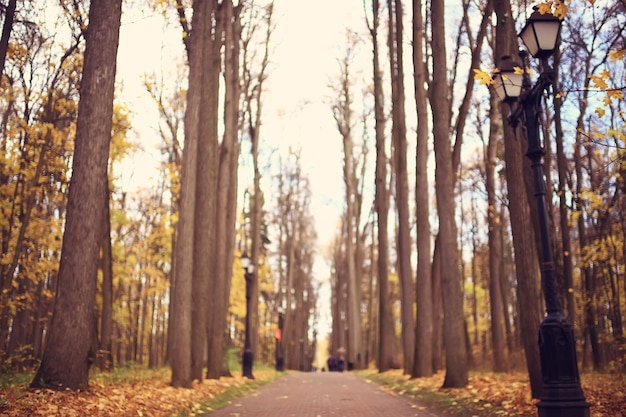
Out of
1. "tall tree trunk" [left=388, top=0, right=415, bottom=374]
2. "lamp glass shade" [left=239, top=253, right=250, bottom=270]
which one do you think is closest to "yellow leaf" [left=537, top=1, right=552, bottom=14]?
"tall tree trunk" [left=388, top=0, right=415, bottom=374]

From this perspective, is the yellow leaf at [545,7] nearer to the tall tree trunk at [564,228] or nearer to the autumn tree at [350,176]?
the tall tree trunk at [564,228]

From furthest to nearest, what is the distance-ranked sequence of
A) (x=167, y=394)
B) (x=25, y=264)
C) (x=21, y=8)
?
1. (x=25, y=264)
2. (x=21, y=8)
3. (x=167, y=394)

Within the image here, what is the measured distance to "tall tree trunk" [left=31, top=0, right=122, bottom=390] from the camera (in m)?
8.34

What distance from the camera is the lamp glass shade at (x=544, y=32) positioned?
6.81 meters

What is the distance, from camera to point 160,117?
25312mm

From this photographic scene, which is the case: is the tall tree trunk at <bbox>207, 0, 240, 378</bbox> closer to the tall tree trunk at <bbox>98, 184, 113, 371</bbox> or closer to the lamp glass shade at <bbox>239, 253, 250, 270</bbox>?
the lamp glass shade at <bbox>239, 253, 250, 270</bbox>

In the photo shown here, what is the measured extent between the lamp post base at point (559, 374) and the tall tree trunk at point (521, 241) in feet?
8.94

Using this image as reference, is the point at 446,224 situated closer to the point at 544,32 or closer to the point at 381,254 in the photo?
the point at 544,32

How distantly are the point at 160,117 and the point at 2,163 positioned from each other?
9906 millimetres

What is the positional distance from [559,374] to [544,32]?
380cm

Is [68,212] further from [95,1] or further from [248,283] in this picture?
[248,283]

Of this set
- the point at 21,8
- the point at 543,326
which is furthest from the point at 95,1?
the point at 543,326

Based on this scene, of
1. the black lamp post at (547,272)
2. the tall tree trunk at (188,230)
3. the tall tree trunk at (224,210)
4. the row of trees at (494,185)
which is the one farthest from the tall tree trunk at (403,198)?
the black lamp post at (547,272)

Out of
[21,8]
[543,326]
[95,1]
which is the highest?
[21,8]
